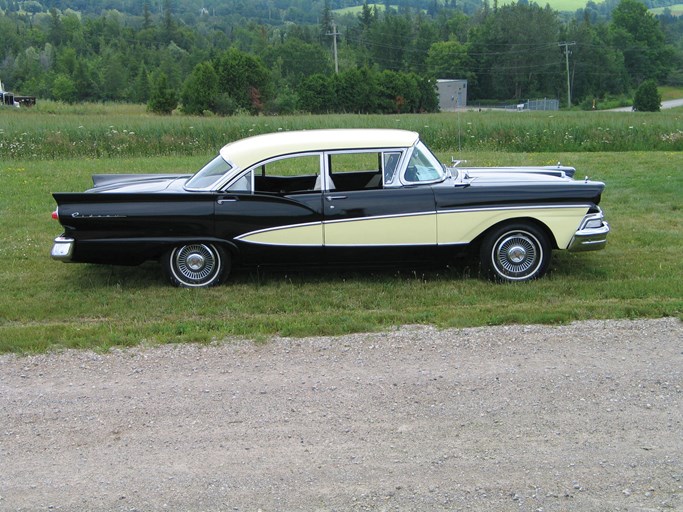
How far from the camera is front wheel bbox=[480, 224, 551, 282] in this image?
8.14 m

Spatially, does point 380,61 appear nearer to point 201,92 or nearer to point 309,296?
point 201,92

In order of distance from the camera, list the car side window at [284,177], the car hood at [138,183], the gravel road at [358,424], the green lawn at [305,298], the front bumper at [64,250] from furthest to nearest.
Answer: the car hood at [138,183] → the car side window at [284,177] → the front bumper at [64,250] → the green lawn at [305,298] → the gravel road at [358,424]

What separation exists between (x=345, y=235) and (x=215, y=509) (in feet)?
14.0

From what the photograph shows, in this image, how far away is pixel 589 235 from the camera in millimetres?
8133

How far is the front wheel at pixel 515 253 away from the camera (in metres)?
8.14

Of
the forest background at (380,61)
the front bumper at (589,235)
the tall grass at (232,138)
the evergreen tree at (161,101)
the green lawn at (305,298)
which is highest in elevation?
the forest background at (380,61)

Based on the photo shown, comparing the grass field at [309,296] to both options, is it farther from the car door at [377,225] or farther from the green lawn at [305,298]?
the car door at [377,225]

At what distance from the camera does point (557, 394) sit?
17.6 feet

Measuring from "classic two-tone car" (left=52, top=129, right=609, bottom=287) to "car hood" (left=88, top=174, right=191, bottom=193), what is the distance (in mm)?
263

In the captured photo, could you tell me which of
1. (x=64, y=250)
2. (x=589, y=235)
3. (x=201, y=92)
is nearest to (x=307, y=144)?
(x=64, y=250)

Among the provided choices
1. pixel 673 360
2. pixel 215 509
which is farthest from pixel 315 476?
pixel 673 360

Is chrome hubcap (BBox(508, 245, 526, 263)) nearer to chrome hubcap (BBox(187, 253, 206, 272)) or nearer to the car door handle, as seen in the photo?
the car door handle

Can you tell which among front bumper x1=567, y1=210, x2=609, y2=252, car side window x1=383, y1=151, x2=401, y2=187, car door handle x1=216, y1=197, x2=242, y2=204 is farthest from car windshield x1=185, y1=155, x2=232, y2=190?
front bumper x1=567, y1=210, x2=609, y2=252

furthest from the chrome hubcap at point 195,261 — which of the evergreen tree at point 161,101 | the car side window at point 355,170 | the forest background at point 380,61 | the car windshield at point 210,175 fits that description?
the forest background at point 380,61
